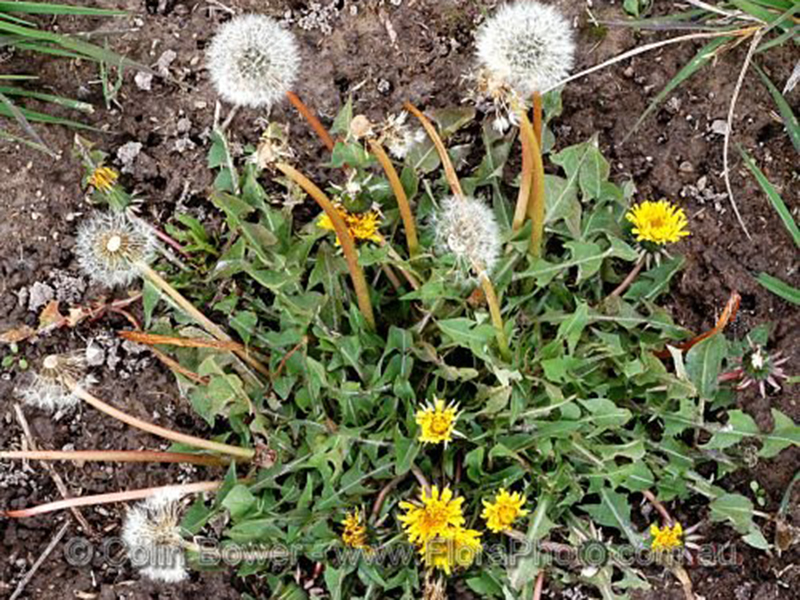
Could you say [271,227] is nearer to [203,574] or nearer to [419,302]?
[419,302]

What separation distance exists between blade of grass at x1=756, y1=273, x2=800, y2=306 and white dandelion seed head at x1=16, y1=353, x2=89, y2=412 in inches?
71.8

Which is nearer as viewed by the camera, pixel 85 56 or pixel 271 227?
pixel 271 227

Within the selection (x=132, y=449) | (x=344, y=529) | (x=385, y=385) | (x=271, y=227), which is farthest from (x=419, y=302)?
(x=132, y=449)

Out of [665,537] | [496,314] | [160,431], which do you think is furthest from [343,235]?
[665,537]

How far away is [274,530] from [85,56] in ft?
5.02

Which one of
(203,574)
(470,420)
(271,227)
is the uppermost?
(271,227)

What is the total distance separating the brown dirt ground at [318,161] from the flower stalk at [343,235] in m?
0.63

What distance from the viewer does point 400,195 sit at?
2.45m

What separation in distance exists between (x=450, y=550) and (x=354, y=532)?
0.78 ft

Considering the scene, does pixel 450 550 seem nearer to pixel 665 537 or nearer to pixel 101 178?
pixel 665 537

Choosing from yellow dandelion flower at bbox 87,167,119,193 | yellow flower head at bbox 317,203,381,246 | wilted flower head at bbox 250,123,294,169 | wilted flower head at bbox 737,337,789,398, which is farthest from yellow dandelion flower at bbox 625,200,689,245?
yellow dandelion flower at bbox 87,167,119,193

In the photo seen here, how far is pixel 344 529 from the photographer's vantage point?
2.67 metres

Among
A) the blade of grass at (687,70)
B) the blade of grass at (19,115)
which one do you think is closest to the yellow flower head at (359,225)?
the blade of grass at (687,70)

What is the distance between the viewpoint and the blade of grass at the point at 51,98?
3.12 m
